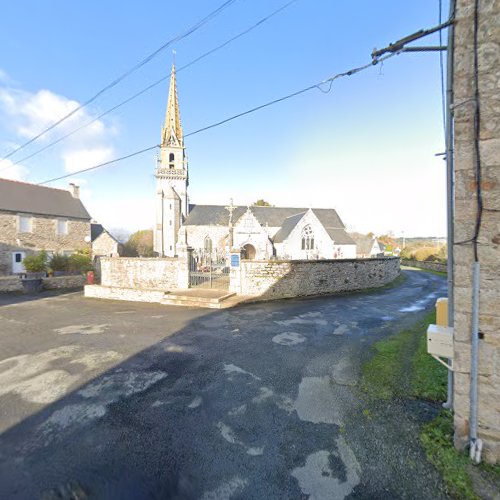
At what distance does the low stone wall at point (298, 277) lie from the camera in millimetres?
11961

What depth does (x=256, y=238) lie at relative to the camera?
32.6 metres

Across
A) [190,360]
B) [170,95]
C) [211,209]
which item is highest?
[170,95]

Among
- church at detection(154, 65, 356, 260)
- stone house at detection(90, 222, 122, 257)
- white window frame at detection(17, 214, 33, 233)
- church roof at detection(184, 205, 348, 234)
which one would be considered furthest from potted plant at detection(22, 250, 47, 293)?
church roof at detection(184, 205, 348, 234)

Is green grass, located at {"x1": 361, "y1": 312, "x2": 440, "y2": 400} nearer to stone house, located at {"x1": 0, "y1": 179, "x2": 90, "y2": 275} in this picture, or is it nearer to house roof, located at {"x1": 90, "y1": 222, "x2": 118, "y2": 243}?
stone house, located at {"x1": 0, "y1": 179, "x2": 90, "y2": 275}

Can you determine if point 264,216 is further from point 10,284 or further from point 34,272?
point 10,284

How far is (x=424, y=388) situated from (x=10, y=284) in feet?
69.9

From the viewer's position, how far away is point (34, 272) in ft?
55.6

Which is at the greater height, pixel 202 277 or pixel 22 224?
pixel 22 224

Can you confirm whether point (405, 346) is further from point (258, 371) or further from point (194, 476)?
point (194, 476)

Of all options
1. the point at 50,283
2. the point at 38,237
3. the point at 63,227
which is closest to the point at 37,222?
the point at 38,237

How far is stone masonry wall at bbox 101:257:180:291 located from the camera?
519 inches

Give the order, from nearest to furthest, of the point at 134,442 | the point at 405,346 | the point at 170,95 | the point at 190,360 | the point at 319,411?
the point at 134,442 < the point at 319,411 < the point at 190,360 < the point at 405,346 < the point at 170,95

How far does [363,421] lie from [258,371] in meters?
1.97

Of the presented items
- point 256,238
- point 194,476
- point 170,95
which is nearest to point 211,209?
point 256,238
